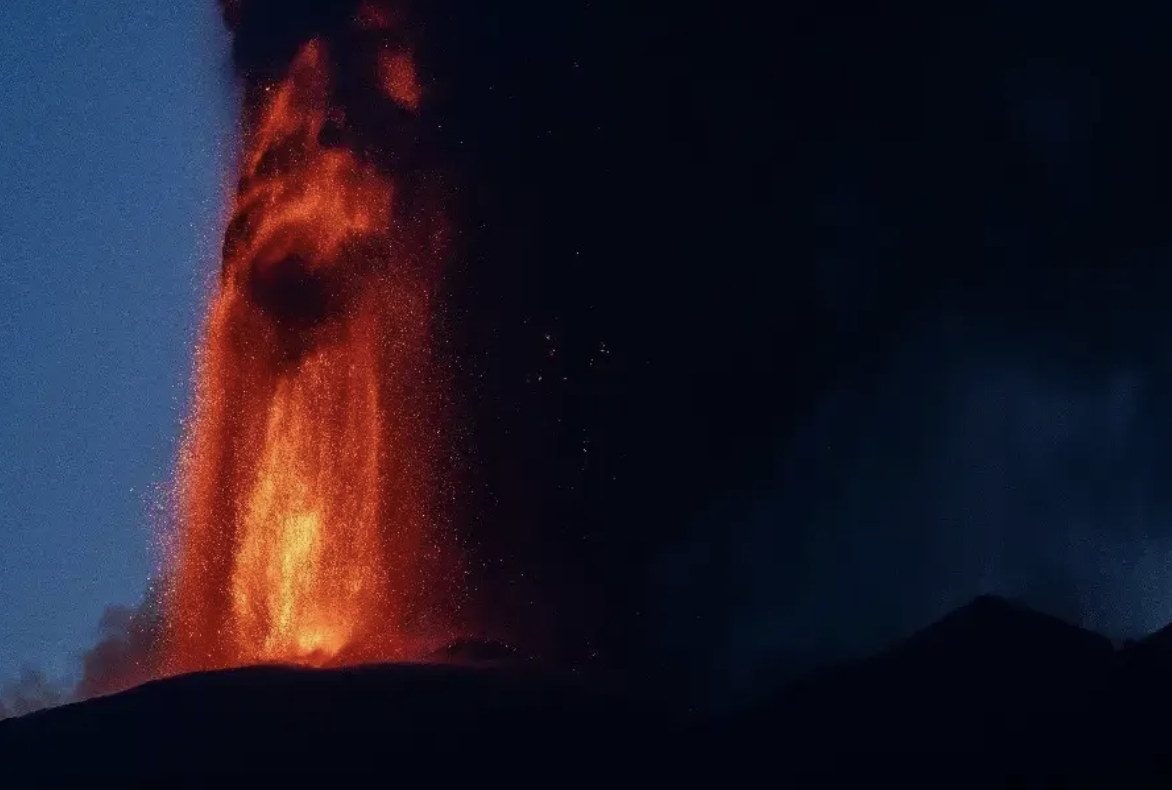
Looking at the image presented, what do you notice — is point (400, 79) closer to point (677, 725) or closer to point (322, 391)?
point (322, 391)

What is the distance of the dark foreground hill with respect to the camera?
34375mm

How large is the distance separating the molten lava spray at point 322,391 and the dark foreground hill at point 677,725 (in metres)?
6.56

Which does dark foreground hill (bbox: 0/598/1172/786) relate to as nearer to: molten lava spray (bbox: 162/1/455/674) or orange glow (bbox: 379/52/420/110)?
molten lava spray (bbox: 162/1/455/674)

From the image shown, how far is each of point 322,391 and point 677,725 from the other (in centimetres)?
1559

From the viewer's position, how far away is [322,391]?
48.7m

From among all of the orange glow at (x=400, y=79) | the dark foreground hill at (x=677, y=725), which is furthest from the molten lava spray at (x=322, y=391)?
the dark foreground hill at (x=677, y=725)

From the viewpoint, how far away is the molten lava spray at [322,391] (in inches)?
1827

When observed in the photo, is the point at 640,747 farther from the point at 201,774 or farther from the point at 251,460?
the point at 251,460

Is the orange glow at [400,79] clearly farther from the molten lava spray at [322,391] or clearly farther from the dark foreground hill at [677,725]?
the dark foreground hill at [677,725]

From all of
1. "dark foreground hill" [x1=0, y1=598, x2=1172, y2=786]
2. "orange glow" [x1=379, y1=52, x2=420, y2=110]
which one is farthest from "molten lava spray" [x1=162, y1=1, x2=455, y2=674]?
"dark foreground hill" [x1=0, y1=598, x2=1172, y2=786]

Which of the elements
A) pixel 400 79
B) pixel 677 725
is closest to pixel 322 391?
pixel 400 79

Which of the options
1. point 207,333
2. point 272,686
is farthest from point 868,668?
point 207,333

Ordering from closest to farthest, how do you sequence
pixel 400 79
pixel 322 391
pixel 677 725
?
1. pixel 677 725
2. pixel 322 391
3. pixel 400 79

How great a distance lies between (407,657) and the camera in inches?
1730
